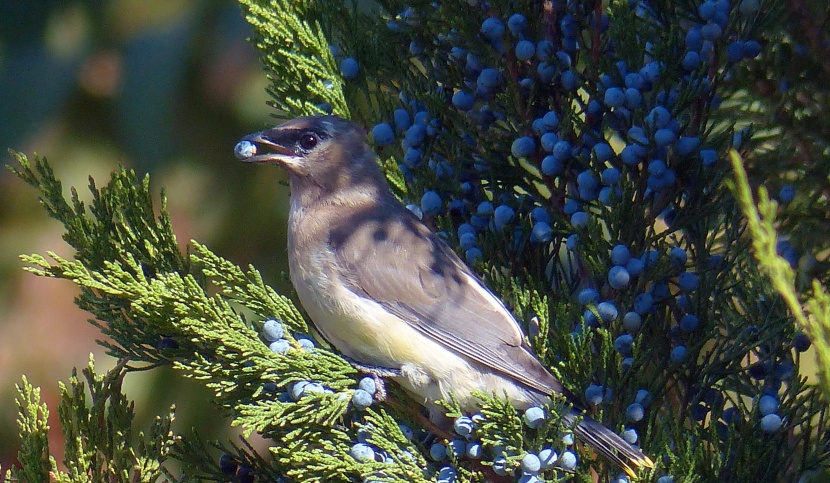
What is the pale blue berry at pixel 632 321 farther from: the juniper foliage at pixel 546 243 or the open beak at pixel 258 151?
the open beak at pixel 258 151

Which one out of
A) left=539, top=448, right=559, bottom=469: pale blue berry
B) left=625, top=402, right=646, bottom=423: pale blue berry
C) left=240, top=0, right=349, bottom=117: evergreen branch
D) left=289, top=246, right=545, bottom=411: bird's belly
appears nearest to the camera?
left=539, top=448, right=559, bottom=469: pale blue berry

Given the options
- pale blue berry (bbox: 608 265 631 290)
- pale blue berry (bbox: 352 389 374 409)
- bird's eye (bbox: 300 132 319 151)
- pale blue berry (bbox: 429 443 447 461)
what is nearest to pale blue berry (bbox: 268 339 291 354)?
pale blue berry (bbox: 352 389 374 409)

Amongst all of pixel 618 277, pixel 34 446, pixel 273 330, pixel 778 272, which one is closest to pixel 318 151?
pixel 273 330

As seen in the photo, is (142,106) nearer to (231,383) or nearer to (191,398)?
(191,398)

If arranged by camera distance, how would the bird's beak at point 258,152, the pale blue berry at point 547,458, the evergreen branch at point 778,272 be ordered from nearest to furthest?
the evergreen branch at point 778,272 → the pale blue berry at point 547,458 → the bird's beak at point 258,152

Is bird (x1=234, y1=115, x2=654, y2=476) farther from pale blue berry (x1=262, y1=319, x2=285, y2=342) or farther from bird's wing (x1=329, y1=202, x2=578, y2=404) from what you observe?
pale blue berry (x1=262, y1=319, x2=285, y2=342)

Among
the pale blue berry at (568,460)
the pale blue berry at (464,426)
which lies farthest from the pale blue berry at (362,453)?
the pale blue berry at (568,460)

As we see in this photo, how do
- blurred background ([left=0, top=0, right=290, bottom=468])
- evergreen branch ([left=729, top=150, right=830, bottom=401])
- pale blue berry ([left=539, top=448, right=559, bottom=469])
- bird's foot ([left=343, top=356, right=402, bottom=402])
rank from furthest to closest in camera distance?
1. blurred background ([left=0, top=0, right=290, bottom=468])
2. bird's foot ([left=343, top=356, right=402, bottom=402])
3. pale blue berry ([left=539, top=448, right=559, bottom=469])
4. evergreen branch ([left=729, top=150, right=830, bottom=401])
